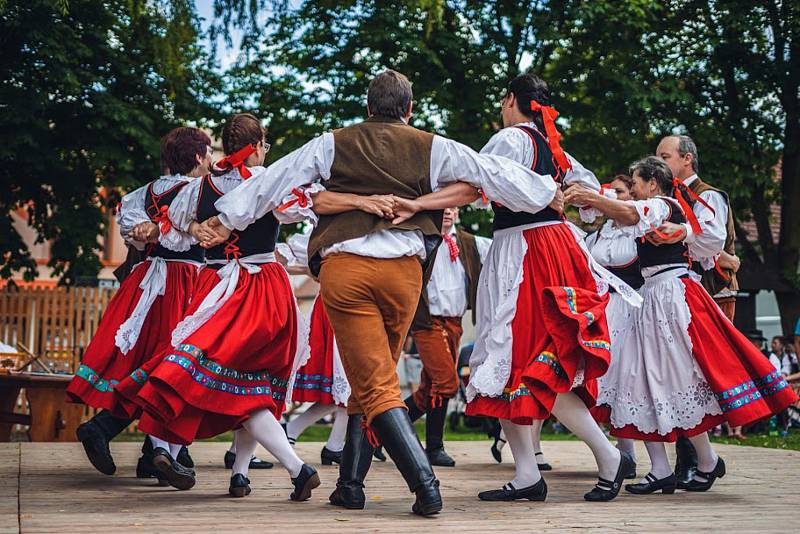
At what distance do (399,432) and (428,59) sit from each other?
10.6 metres

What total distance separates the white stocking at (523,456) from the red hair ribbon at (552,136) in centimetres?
119

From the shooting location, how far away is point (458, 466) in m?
6.48

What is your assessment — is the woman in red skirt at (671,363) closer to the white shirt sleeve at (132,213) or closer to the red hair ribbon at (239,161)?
the red hair ribbon at (239,161)

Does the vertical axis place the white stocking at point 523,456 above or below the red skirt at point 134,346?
below

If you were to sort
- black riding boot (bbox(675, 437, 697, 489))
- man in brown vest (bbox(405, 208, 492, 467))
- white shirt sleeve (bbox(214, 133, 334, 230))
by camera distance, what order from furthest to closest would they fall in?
man in brown vest (bbox(405, 208, 492, 467)) < black riding boot (bbox(675, 437, 697, 489)) < white shirt sleeve (bbox(214, 133, 334, 230))

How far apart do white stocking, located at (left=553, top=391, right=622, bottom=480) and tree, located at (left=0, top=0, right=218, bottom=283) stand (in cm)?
751

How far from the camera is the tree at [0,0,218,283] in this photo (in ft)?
36.9

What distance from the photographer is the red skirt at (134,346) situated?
5.09 m

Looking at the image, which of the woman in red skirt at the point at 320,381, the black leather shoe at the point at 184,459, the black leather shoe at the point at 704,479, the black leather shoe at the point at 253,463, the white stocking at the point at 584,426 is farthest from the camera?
the woman in red skirt at the point at 320,381

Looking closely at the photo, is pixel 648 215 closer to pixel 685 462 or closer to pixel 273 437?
pixel 685 462

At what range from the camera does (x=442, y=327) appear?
22.4 ft

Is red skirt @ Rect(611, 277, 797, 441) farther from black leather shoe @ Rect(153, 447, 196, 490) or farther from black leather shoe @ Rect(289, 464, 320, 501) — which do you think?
black leather shoe @ Rect(153, 447, 196, 490)

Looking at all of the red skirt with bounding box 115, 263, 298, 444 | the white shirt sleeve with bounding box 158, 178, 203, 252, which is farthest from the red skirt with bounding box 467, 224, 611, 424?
the white shirt sleeve with bounding box 158, 178, 203, 252

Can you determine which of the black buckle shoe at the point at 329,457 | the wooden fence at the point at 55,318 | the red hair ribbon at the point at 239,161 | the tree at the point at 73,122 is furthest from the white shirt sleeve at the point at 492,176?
the wooden fence at the point at 55,318
